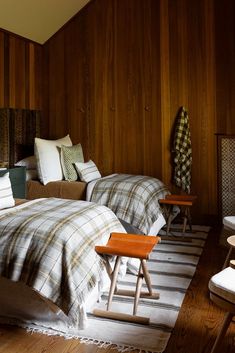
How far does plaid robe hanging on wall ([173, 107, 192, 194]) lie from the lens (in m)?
4.67

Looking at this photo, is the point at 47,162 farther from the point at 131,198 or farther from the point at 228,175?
the point at 228,175

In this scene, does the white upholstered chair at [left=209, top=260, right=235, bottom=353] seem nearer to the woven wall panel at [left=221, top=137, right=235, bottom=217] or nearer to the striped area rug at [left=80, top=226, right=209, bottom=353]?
the striped area rug at [left=80, top=226, right=209, bottom=353]

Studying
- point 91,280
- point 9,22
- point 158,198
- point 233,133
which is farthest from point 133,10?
point 91,280

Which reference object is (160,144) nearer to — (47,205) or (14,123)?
(14,123)

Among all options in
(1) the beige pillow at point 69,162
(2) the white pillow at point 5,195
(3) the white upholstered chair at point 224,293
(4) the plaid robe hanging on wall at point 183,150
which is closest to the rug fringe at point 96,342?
(3) the white upholstered chair at point 224,293

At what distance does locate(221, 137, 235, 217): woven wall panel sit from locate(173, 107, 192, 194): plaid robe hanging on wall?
42cm

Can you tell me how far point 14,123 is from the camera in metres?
4.66

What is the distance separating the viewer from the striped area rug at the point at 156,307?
2107 mm

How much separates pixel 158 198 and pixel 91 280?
2.01m

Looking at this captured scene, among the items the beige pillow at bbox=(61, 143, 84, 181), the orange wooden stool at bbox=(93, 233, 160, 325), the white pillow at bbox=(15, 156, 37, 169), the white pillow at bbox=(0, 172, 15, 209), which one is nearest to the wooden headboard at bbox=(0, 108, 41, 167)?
the white pillow at bbox=(15, 156, 37, 169)

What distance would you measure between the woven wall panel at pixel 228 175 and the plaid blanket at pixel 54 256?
264 centimetres

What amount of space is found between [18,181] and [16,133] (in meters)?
0.88

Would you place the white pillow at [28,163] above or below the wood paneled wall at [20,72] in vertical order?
below

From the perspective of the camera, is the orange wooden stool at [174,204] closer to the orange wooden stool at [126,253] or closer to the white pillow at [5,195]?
the orange wooden stool at [126,253]
